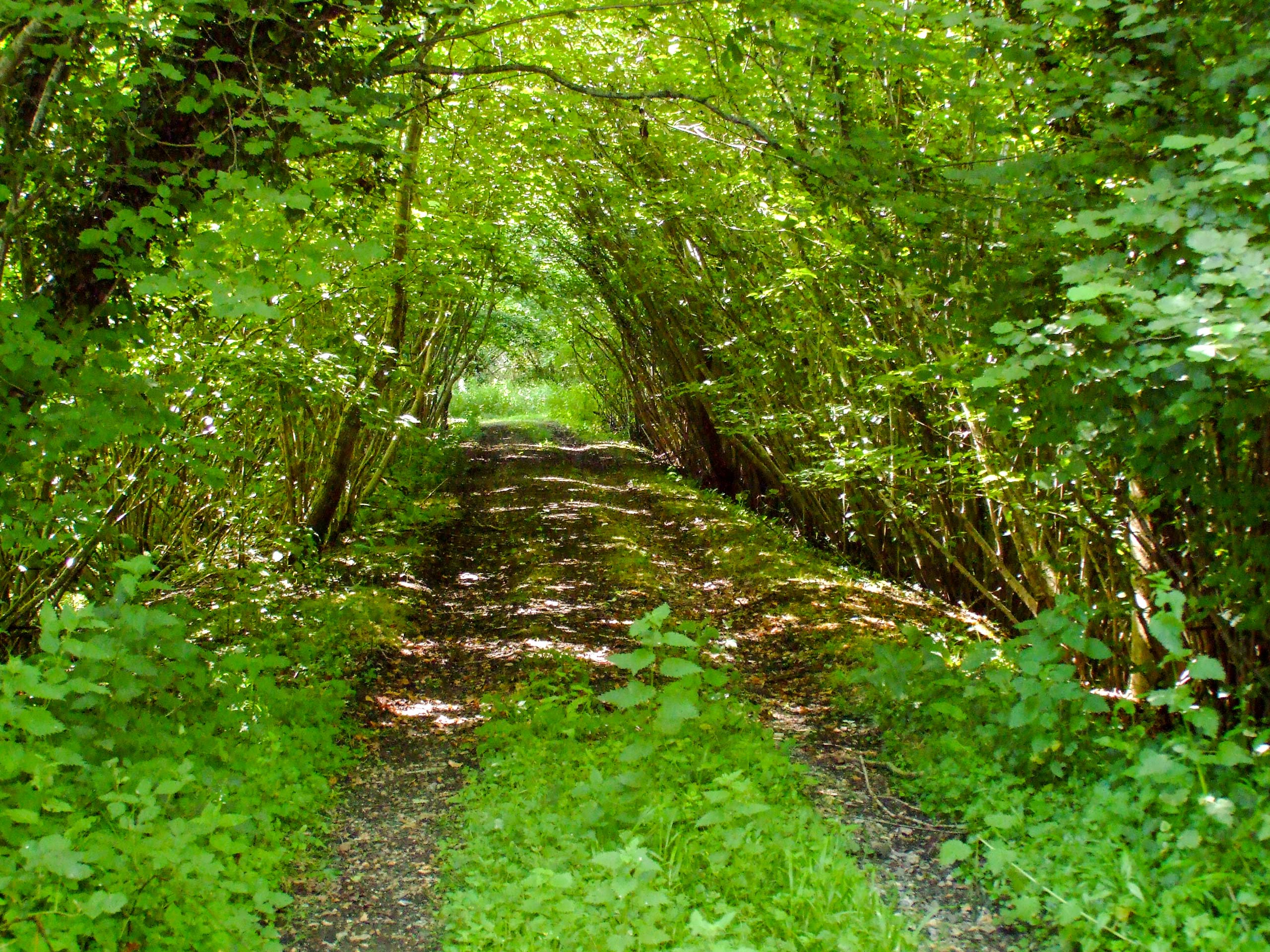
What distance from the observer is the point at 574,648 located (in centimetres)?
601

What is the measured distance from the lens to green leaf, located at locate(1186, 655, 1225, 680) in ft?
8.80

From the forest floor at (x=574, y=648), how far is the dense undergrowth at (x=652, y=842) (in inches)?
7.3

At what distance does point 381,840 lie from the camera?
11.3ft

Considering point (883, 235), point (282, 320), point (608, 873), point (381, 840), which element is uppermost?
point (883, 235)

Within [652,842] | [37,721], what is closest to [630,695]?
[652,842]

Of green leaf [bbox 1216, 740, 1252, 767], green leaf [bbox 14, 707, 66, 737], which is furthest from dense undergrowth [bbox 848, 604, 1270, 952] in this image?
green leaf [bbox 14, 707, 66, 737]

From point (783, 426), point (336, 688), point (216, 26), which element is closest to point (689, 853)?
point (336, 688)

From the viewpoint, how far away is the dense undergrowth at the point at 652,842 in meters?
2.59

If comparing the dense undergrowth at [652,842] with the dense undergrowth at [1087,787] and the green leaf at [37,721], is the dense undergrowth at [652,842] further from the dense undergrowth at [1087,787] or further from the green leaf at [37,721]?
the green leaf at [37,721]

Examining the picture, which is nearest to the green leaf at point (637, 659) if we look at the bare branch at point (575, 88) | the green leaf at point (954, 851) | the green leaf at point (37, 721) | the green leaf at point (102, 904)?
the green leaf at point (954, 851)

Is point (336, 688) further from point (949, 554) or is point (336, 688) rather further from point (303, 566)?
point (949, 554)

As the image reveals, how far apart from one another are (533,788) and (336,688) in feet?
5.35

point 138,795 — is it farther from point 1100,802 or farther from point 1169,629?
point 1169,629

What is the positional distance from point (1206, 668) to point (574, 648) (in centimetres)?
398
